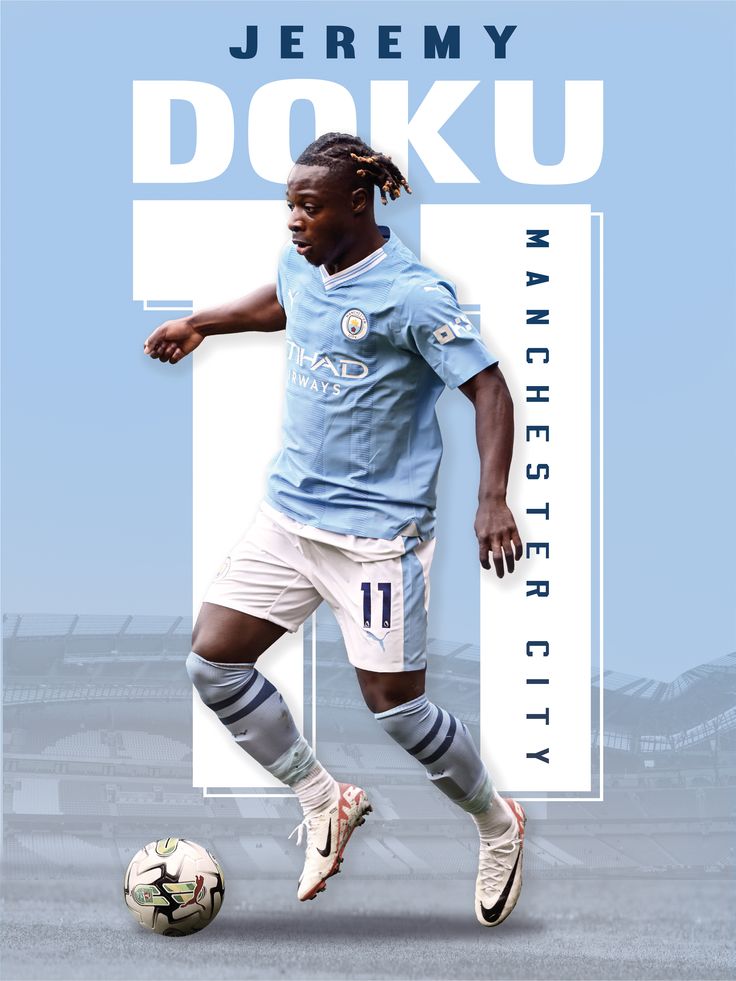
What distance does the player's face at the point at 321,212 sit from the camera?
665 centimetres

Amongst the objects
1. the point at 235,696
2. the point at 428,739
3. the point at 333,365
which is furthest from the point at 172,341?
the point at 428,739

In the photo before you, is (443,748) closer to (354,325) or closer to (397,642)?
(397,642)

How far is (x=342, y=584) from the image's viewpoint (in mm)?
6934

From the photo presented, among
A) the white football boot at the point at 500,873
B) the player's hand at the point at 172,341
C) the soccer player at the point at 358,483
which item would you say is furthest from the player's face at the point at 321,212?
the white football boot at the point at 500,873

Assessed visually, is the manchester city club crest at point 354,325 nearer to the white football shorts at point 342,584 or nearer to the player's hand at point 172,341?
the white football shorts at point 342,584

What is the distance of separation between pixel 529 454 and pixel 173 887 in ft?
8.07

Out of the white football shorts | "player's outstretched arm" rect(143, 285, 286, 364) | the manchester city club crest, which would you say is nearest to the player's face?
the manchester city club crest

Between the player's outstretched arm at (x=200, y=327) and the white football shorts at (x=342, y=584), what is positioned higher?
the player's outstretched arm at (x=200, y=327)

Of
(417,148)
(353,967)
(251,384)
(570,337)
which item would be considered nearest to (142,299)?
(251,384)

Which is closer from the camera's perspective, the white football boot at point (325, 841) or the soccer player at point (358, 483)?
the soccer player at point (358, 483)

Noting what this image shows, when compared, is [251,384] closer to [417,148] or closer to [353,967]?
[417,148]

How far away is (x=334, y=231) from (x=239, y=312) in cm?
88

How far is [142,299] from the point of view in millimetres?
7852

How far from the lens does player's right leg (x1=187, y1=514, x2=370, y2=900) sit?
702cm
